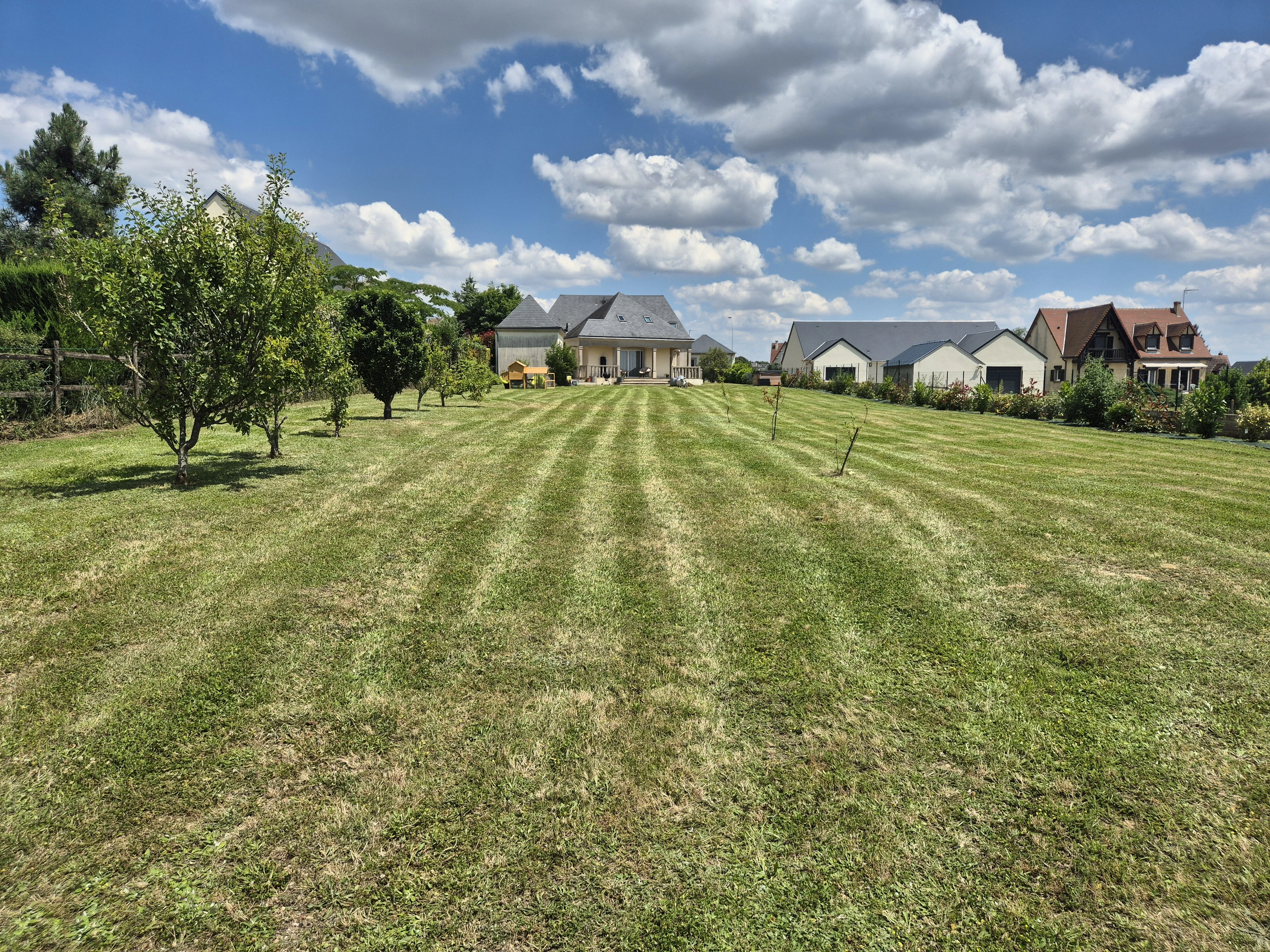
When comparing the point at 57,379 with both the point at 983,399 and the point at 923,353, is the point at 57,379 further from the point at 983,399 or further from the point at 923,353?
the point at 923,353

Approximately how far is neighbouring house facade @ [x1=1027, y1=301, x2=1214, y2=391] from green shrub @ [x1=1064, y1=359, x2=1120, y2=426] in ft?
97.0

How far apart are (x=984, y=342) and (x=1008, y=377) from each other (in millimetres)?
3144

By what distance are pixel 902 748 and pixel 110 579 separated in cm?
591

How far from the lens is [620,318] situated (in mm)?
43719

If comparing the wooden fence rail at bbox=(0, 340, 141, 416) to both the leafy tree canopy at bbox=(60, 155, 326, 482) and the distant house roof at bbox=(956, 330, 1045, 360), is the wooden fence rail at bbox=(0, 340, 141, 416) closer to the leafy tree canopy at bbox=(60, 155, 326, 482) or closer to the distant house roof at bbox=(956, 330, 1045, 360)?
the leafy tree canopy at bbox=(60, 155, 326, 482)

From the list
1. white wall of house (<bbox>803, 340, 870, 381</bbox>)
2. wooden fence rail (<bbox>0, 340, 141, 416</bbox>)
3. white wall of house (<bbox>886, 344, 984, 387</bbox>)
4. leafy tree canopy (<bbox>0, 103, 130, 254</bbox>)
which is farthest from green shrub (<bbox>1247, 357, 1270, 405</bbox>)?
leafy tree canopy (<bbox>0, 103, 130, 254</bbox>)

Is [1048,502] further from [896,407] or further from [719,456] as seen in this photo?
[896,407]

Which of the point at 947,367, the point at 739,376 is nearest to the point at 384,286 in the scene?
the point at 739,376

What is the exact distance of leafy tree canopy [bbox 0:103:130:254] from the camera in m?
31.0

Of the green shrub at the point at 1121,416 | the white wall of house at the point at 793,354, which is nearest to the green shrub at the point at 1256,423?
the green shrub at the point at 1121,416

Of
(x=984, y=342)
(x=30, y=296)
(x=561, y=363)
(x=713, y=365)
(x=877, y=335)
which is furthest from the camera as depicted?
(x=877, y=335)

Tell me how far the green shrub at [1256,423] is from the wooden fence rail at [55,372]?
80.4 feet

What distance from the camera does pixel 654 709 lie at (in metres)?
3.73

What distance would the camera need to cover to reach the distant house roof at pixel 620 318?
4275 centimetres
